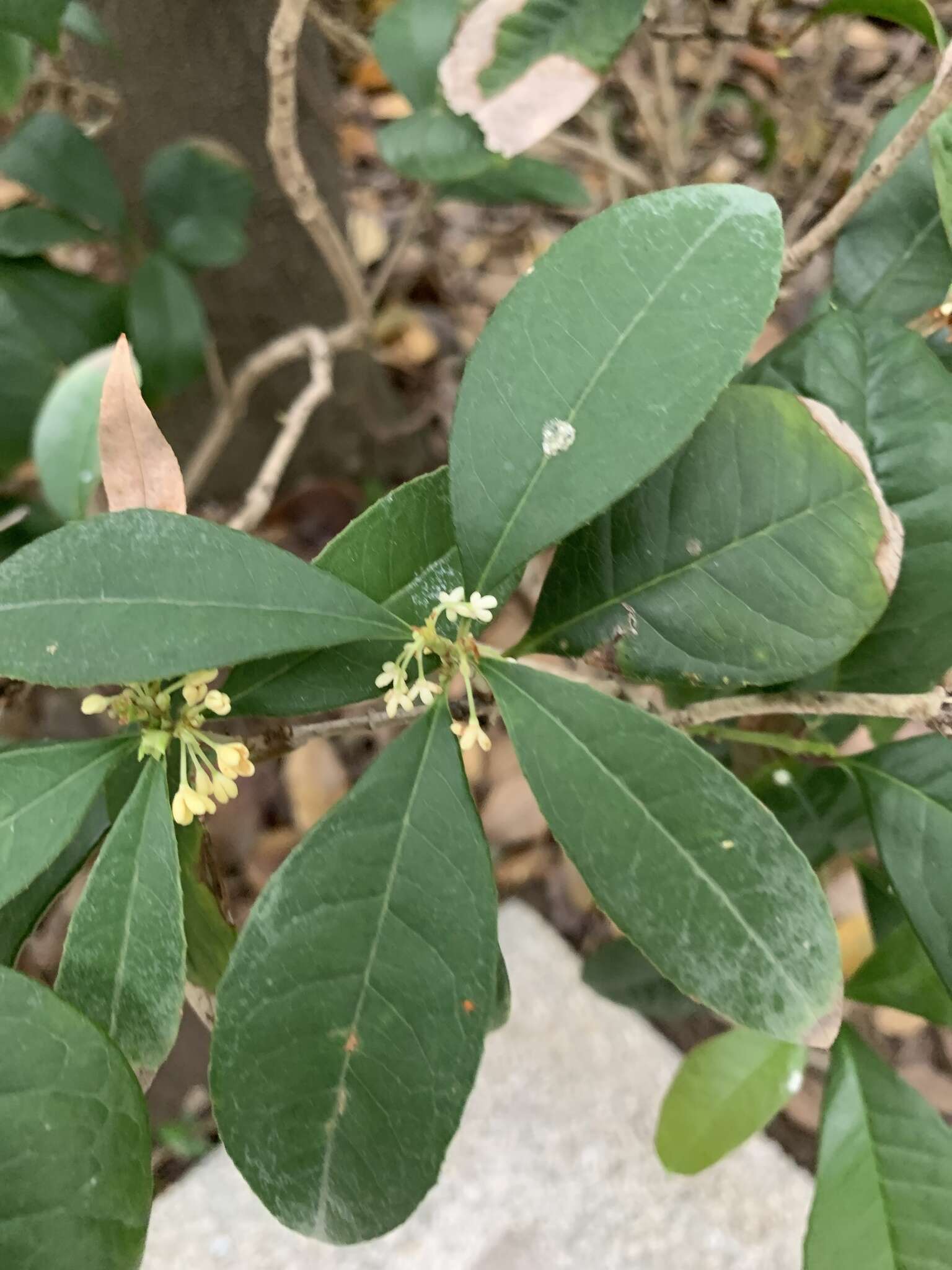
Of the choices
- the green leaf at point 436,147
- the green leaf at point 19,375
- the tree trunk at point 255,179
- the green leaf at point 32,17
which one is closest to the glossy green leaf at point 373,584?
the green leaf at point 436,147

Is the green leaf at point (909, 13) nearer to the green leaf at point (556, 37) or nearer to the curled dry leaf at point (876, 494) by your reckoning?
the green leaf at point (556, 37)

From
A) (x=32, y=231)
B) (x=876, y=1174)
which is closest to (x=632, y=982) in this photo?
(x=876, y=1174)

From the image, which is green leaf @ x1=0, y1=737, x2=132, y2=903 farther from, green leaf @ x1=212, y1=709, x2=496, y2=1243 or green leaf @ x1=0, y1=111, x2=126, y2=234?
green leaf @ x1=0, y1=111, x2=126, y2=234

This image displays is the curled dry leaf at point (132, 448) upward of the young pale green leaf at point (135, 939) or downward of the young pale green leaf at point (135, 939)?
upward

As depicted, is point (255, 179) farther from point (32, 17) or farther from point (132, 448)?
point (132, 448)

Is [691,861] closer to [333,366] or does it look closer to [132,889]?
[132,889]

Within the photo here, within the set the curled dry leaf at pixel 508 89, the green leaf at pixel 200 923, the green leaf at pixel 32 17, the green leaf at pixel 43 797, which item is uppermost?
the curled dry leaf at pixel 508 89

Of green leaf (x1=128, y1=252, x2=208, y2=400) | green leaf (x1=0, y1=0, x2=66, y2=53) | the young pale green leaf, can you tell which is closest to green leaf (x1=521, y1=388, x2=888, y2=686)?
the young pale green leaf
